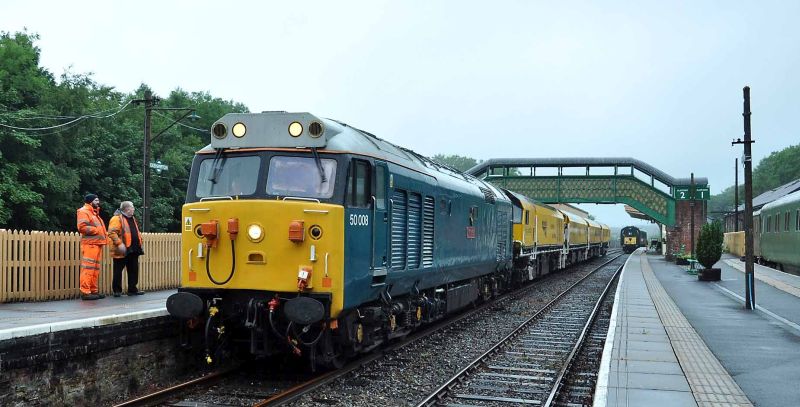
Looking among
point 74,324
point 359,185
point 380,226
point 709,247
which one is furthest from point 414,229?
point 709,247

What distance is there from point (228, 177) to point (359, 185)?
1.63 meters

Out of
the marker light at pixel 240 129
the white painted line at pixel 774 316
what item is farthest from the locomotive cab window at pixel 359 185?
the white painted line at pixel 774 316

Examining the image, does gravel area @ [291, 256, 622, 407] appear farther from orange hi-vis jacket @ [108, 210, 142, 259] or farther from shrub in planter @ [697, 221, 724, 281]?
shrub in planter @ [697, 221, 724, 281]

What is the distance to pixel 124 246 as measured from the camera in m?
12.6

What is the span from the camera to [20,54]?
41.0 m

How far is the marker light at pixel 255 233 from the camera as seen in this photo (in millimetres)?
8758

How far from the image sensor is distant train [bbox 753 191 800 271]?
3061 centimetres

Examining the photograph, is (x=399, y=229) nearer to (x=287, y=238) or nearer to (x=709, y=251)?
(x=287, y=238)

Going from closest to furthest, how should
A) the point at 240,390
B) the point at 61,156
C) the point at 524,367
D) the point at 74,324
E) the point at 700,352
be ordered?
the point at 74,324 < the point at 240,390 < the point at 524,367 < the point at 700,352 < the point at 61,156

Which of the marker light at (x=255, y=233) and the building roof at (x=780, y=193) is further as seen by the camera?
the building roof at (x=780, y=193)

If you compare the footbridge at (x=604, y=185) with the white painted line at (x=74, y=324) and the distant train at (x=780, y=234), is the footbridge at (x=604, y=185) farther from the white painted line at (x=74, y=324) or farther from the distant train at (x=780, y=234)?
the white painted line at (x=74, y=324)

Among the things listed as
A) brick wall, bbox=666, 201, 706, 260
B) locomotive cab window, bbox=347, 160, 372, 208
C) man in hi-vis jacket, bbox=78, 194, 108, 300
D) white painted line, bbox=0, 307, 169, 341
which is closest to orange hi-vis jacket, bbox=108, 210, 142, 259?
man in hi-vis jacket, bbox=78, 194, 108, 300

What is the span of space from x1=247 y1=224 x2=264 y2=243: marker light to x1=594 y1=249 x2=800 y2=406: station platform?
4.15 m

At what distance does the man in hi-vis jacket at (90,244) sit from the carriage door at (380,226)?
5.01 meters
